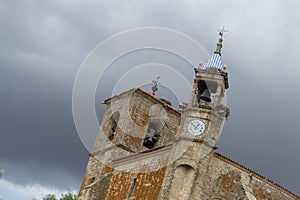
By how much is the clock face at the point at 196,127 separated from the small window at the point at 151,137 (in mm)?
9643

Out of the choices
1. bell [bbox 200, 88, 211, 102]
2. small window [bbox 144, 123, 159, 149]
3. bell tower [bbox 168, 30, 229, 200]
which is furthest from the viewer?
small window [bbox 144, 123, 159, 149]

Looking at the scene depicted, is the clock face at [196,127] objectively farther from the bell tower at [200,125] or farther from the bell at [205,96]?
the bell at [205,96]

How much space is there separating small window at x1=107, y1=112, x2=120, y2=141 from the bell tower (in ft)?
33.2

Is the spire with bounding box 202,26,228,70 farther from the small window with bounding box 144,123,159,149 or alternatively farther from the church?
the small window with bounding box 144,123,159,149

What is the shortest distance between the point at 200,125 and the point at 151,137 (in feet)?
33.5

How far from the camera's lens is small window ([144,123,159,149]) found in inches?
1341

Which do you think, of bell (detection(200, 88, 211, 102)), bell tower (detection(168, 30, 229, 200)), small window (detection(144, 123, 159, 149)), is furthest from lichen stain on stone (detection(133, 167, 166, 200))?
small window (detection(144, 123, 159, 149))

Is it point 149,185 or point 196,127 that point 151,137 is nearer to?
point 149,185

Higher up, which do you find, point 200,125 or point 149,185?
point 200,125

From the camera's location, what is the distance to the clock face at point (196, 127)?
24.3 meters

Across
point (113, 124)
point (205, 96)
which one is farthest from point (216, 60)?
point (113, 124)

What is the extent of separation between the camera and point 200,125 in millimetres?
24422

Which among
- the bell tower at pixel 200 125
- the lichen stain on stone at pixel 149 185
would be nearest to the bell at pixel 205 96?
the bell tower at pixel 200 125

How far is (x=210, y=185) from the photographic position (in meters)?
24.0
